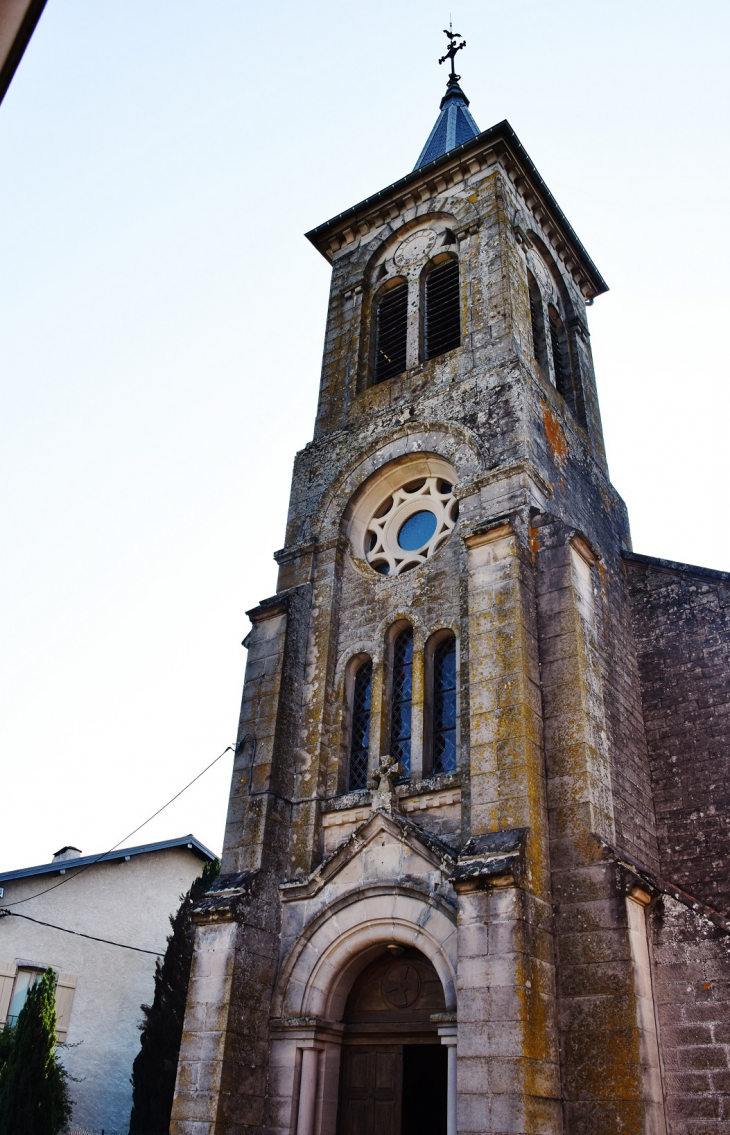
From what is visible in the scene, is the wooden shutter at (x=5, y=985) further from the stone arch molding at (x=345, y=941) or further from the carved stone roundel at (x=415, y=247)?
the carved stone roundel at (x=415, y=247)

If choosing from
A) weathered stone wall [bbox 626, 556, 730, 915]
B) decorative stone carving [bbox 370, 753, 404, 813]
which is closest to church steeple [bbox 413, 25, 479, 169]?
weathered stone wall [bbox 626, 556, 730, 915]

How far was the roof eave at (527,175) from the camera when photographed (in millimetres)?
17328

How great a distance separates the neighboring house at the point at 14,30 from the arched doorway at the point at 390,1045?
9.65 metres

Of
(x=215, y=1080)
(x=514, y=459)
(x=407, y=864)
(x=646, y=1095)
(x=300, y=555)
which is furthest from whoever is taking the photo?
(x=300, y=555)

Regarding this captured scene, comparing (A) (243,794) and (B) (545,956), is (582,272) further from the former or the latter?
(B) (545,956)

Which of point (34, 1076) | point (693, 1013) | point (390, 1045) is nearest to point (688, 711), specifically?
point (693, 1013)

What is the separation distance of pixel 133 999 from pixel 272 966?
360 inches

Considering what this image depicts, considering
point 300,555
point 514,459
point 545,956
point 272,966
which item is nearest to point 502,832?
point 545,956

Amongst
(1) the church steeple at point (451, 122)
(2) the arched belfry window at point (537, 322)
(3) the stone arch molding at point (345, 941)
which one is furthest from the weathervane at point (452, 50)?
(3) the stone arch molding at point (345, 941)

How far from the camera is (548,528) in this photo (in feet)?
38.2

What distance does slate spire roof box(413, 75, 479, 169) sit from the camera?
69.8 feet

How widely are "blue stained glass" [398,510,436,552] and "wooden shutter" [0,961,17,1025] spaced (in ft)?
35.7

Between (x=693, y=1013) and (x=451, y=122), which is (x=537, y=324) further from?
(x=693, y=1013)

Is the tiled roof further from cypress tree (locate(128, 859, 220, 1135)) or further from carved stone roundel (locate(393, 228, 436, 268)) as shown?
carved stone roundel (locate(393, 228, 436, 268))
